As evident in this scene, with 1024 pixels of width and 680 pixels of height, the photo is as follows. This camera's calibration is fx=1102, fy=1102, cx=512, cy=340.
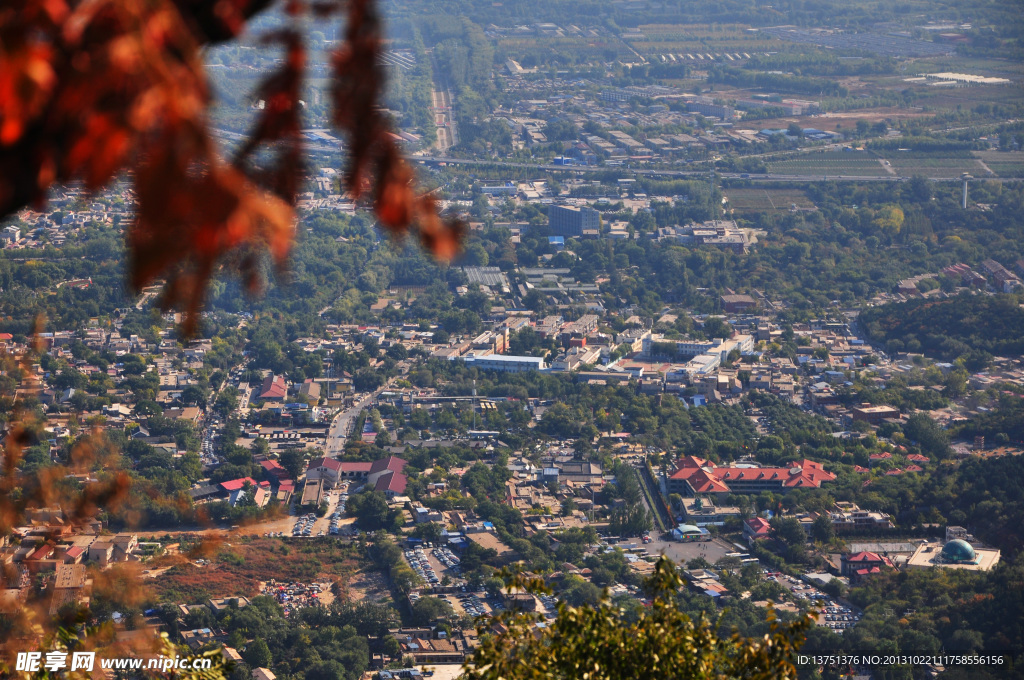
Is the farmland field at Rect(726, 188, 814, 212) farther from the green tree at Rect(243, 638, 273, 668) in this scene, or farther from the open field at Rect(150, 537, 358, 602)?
the green tree at Rect(243, 638, 273, 668)

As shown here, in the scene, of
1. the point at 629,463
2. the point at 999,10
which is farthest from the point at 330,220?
the point at 999,10

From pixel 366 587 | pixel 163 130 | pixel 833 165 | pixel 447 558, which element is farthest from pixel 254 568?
pixel 833 165

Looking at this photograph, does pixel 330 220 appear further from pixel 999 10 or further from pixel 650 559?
pixel 999 10

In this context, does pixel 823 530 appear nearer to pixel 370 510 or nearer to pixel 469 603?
pixel 469 603

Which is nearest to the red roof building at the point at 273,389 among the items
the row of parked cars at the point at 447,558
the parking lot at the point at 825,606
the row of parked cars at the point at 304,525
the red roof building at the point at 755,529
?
the row of parked cars at the point at 304,525

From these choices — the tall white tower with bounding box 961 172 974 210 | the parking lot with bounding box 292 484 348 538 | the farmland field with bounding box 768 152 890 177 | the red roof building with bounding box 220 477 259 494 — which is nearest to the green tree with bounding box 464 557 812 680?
the parking lot with bounding box 292 484 348 538
